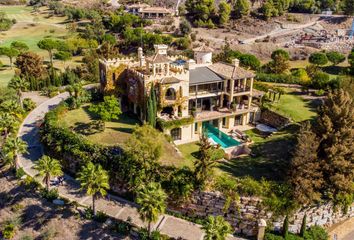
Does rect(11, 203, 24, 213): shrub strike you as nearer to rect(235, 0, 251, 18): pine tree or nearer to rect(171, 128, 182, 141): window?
rect(171, 128, 182, 141): window

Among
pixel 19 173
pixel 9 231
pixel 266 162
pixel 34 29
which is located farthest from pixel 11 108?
pixel 34 29

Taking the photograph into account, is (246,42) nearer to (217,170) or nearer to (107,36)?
(107,36)

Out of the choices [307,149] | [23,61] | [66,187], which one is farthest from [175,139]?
[23,61]

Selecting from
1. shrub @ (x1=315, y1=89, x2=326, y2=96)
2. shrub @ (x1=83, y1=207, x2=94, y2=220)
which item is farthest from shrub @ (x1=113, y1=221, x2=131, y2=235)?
shrub @ (x1=315, y1=89, x2=326, y2=96)

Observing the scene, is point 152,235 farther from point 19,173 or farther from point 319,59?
point 319,59

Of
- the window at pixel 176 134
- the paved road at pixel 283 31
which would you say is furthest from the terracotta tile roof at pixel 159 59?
the paved road at pixel 283 31

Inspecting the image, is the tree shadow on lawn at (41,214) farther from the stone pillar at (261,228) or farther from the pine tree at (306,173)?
the pine tree at (306,173)
